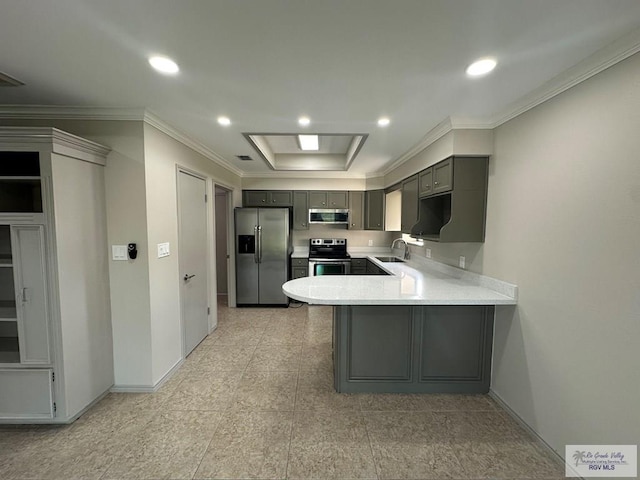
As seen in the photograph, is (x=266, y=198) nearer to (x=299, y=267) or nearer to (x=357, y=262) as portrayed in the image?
(x=299, y=267)

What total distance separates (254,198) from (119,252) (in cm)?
296

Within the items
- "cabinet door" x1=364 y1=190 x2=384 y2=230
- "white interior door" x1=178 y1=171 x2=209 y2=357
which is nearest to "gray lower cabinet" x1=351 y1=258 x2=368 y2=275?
"cabinet door" x1=364 y1=190 x2=384 y2=230

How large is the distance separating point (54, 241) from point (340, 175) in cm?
402

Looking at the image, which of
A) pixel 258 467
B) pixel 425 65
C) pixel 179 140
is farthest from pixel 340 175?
pixel 258 467

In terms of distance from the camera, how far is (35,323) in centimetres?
194

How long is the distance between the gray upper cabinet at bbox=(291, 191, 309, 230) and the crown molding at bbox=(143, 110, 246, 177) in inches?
53.7

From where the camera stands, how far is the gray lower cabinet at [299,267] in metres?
4.87

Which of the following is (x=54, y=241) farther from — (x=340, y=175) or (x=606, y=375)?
(x=340, y=175)

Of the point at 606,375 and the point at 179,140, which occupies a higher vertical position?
the point at 179,140

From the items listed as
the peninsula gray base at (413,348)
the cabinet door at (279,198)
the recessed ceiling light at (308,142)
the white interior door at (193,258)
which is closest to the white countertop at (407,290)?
the peninsula gray base at (413,348)

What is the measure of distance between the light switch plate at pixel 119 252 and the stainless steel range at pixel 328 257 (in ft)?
9.58

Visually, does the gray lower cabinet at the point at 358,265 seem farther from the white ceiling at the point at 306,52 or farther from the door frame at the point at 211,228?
the white ceiling at the point at 306,52

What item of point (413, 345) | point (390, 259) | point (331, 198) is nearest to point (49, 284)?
point (413, 345)

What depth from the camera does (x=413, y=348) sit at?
2404mm
